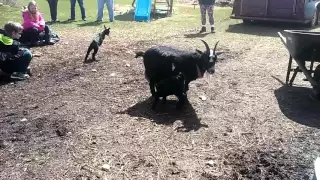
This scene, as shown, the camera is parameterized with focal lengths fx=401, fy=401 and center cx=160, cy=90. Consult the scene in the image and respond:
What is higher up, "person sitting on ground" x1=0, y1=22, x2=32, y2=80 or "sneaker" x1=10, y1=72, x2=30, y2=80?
"person sitting on ground" x1=0, y1=22, x2=32, y2=80

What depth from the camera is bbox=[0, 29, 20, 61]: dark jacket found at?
7457 millimetres

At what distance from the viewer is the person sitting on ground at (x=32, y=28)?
34.8ft

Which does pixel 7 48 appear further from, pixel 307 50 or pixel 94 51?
pixel 307 50

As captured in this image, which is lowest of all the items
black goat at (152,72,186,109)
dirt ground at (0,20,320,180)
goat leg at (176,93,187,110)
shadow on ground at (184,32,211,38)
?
dirt ground at (0,20,320,180)

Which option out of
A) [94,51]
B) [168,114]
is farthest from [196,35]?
[168,114]

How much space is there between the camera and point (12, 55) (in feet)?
25.0

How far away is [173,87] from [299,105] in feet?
6.96

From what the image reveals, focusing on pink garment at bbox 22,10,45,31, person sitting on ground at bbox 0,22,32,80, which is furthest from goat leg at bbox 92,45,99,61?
pink garment at bbox 22,10,45,31

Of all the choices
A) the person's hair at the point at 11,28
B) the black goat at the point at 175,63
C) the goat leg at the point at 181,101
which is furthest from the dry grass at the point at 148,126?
the person's hair at the point at 11,28

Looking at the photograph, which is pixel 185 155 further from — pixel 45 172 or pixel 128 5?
pixel 128 5

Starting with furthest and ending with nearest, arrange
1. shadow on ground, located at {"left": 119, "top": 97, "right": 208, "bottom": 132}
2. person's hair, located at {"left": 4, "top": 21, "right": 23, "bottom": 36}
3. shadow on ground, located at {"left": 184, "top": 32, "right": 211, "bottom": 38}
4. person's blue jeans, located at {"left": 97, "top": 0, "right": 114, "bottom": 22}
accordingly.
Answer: person's blue jeans, located at {"left": 97, "top": 0, "right": 114, "bottom": 22}
shadow on ground, located at {"left": 184, "top": 32, "right": 211, "bottom": 38}
person's hair, located at {"left": 4, "top": 21, "right": 23, "bottom": 36}
shadow on ground, located at {"left": 119, "top": 97, "right": 208, "bottom": 132}

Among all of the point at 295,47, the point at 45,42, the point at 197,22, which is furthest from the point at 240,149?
the point at 197,22

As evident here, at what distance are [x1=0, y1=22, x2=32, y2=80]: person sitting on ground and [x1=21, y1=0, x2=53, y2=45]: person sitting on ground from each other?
2.79 m

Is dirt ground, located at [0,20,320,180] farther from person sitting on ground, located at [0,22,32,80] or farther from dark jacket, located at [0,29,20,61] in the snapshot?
dark jacket, located at [0,29,20,61]
